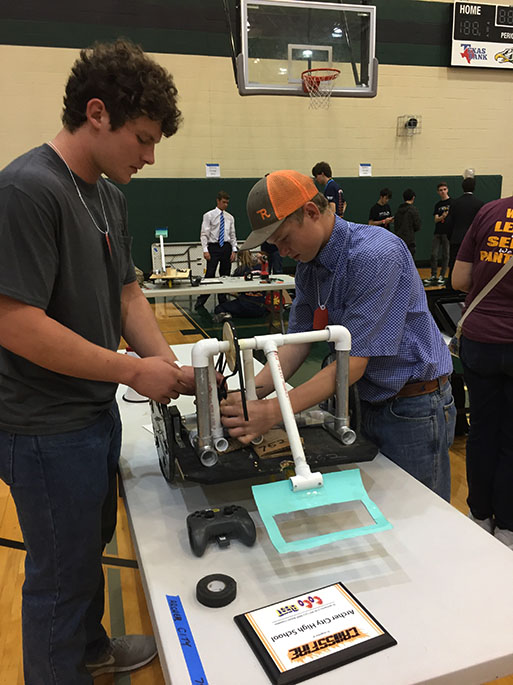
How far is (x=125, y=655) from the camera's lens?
1723 mm

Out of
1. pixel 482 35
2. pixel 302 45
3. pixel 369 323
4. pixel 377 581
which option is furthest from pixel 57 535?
pixel 482 35

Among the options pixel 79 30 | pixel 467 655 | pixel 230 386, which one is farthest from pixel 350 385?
pixel 79 30

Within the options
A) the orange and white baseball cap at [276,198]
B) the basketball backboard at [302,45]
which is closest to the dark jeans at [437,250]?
the basketball backboard at [302,45]

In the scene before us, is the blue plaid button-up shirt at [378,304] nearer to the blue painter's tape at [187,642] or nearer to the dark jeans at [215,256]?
the blue painter's tape at [187,642]

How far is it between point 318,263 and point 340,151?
946 centimetres

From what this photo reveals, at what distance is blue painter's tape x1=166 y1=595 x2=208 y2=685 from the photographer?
31.0 inches

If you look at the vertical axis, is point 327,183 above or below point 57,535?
above

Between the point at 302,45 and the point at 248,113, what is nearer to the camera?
the point at 302,45

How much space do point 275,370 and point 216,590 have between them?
0.47 m

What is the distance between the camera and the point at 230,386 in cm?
201

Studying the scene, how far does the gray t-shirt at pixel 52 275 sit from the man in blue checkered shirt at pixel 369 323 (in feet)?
1.18

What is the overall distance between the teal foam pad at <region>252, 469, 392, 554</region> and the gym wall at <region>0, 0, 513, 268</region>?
8.72m

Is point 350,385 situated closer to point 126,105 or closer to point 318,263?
point 318,263

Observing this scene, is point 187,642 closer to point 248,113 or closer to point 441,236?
point 441,236
